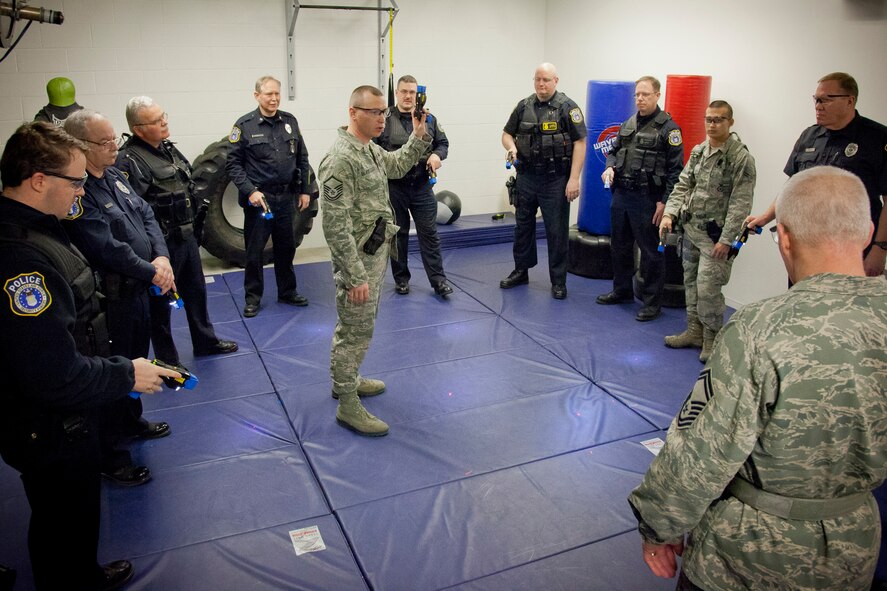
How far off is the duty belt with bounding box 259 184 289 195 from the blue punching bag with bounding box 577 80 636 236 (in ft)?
9.13

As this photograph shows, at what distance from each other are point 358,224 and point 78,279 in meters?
1.63

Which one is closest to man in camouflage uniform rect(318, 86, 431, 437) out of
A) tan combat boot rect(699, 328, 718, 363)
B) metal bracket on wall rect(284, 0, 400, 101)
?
tan combat boot rect(699, 328, 718, 363)

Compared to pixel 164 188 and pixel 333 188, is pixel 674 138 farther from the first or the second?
pixel 164 188

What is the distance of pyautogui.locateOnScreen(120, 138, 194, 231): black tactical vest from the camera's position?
4176mm

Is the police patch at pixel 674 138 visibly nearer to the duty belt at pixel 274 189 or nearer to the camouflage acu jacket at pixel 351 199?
the camouflage acu jacket at pixel 351 199

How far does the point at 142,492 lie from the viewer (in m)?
3.38

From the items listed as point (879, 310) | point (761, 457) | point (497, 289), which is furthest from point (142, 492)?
point (497, 289)

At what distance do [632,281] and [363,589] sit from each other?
4.11 meters

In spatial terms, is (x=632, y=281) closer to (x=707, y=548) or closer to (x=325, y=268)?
(x=325, y=268)

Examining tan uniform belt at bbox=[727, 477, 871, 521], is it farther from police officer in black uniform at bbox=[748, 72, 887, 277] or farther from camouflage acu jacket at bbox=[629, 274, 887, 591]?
police officer in black uniform at bbox=[748, 72, 887, 277]

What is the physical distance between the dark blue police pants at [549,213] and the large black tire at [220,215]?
6.08 feet

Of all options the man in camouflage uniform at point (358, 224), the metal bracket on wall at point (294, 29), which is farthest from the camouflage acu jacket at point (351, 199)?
the metal bracket on wall at point (294, 29)

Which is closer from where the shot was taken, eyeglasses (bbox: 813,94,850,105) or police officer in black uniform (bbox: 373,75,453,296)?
eyeglasses (bbox: 813,94,850,105)

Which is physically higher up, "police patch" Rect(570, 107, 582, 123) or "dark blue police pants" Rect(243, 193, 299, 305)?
"police patch" Rect(570, 107, 582, 123)
